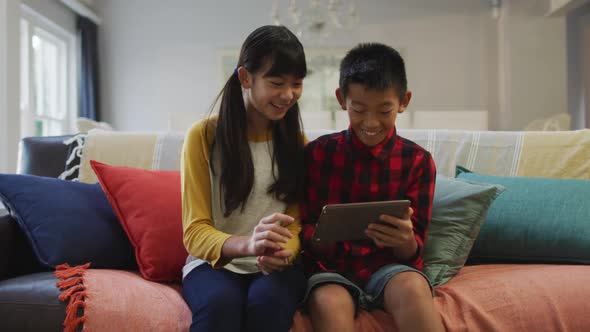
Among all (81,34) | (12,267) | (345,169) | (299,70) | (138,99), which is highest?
(81,34)

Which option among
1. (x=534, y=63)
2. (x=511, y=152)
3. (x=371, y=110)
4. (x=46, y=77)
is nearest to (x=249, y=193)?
(x=371, y=110)

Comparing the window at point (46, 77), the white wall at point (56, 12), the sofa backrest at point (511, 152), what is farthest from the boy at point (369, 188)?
the white wall at point (56, 12)

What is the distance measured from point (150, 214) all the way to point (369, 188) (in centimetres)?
59

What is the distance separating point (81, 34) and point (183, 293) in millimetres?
5319

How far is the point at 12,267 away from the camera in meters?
1.49

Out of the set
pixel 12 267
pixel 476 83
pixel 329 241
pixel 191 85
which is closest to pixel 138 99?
pixel 191 85

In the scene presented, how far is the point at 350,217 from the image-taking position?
122 cm

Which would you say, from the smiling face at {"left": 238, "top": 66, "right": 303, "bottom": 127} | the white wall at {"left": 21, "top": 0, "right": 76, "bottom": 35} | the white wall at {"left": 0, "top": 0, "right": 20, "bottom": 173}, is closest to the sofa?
the smiling face at {"left": 238, "top": 66, "right": 303, "bottom": 127}

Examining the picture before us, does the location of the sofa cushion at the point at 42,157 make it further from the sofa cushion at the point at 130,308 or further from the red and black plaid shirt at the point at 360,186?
the red and black plaid shirt at the point at 360,186

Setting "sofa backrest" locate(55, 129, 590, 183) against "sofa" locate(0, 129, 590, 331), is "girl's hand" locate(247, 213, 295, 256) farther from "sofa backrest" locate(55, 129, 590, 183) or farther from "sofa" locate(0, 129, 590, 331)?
"sofa backrest" locate(55, 129, 590, 183)

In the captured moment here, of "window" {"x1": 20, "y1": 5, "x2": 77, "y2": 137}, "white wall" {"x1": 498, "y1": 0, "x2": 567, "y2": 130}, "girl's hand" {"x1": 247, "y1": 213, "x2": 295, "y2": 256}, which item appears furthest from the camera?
"white wall" {"x1": 498, "y1": 0, "x2": 567, "y2": 130}

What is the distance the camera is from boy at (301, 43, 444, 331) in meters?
1.26

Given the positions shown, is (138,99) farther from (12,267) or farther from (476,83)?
(12,267)

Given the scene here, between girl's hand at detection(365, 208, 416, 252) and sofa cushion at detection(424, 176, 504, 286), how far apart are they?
0.22 m
